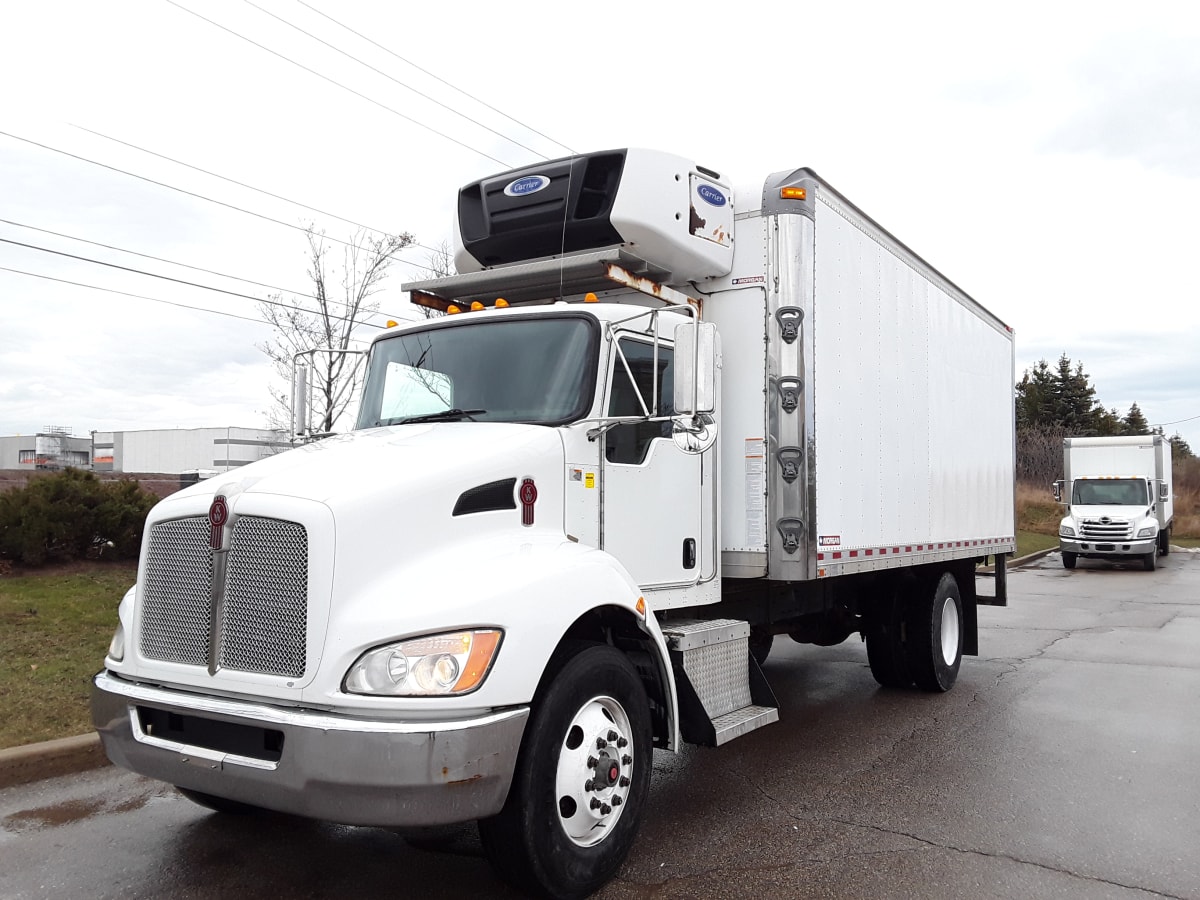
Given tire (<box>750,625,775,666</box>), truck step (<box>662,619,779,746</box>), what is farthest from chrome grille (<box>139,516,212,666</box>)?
tire (<box>750,625,775,666</box>)

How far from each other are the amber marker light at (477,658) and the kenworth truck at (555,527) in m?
0.01

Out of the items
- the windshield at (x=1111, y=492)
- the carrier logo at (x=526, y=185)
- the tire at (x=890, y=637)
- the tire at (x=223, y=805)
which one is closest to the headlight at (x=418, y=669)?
the tire at (x=223, y=805)

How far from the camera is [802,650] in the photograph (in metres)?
11.8

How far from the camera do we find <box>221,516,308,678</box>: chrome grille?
3678mm

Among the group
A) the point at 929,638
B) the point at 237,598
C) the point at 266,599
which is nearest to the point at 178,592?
the point at 237,598

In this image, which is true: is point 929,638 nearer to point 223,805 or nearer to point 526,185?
point 526,185

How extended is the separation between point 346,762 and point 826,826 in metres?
2.94

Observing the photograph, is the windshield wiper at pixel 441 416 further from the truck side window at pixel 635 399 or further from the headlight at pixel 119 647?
the headlight at pixel 119 647

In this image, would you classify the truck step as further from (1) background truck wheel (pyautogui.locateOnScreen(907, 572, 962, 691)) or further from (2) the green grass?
(2) the green grass

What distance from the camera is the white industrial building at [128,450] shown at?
99.3ft

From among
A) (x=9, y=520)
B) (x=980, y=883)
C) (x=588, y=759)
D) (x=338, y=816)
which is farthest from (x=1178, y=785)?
(x=9, y=520)

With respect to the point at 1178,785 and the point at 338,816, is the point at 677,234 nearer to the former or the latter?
the point at 338,816

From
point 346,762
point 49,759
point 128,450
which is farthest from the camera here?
point 128,450

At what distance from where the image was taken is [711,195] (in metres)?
6.06
